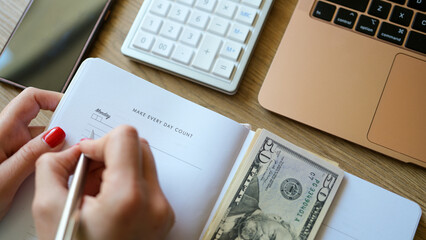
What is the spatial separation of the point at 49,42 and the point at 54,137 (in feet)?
0.57

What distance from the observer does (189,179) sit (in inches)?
19.1

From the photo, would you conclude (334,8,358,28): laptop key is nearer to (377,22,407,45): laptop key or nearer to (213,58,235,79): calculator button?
(377,22,407,45): laptop key

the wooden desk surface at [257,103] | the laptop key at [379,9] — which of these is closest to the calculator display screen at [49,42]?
the wooden desk surface at [257,103]

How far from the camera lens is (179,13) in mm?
557

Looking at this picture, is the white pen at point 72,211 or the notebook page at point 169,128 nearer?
the white pen at point 72,211

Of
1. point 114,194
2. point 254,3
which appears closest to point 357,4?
point 254,3

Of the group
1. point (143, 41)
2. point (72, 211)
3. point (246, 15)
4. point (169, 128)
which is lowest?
point (72, 211)

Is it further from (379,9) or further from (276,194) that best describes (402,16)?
(276,194)

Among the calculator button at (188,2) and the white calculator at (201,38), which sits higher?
the calculator button at (188,2)

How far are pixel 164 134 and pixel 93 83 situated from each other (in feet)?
0.41

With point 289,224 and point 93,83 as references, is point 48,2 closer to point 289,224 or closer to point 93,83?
point 93,83

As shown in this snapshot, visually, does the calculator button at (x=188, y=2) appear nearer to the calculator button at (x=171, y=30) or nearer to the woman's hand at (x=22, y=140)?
the calculator button at (x=171, y=30)

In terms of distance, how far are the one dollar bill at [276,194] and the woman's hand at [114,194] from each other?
11cm

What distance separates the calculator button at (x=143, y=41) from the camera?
551mm
